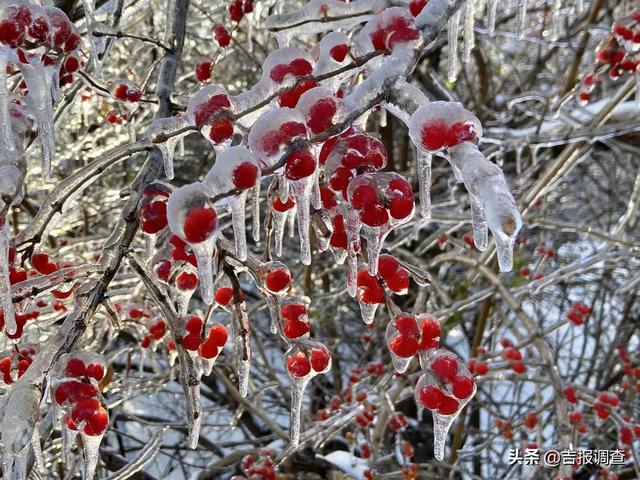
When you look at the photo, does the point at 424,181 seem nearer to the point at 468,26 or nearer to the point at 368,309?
the point at 368,309

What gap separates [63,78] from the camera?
3.94 feet

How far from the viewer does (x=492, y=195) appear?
52 cm

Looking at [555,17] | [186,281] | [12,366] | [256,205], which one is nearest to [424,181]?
→ [256,205]

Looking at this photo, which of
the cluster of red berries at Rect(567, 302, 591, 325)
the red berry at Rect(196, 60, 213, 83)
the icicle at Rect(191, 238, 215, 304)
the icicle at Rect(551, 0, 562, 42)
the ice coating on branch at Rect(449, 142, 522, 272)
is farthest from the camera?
the cluster of red berries at Rect(567, 302, 591, 325)

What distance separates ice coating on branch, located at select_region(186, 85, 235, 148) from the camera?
2.52ft

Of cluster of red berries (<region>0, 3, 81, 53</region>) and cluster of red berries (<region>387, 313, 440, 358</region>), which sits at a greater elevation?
cluster of red berries (<region>0, 3, 81, 53</region>)

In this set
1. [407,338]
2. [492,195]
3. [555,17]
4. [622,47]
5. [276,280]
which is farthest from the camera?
[622,47]

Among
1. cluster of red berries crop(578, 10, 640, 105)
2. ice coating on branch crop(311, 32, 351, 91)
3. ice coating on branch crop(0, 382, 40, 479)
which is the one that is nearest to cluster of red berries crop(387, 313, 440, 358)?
ice coating on branch crop(311, 32, 351, 91)

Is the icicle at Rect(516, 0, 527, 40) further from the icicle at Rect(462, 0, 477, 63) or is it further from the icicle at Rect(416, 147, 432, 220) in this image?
the icicle at Rect(416, 147, 432, 220)

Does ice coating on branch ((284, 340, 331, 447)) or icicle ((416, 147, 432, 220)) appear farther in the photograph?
ice coating on branch ((284, 340, 331, 447))

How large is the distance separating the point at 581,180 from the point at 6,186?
18.6 ft

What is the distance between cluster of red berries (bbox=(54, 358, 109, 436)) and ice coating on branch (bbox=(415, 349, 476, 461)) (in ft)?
1.42

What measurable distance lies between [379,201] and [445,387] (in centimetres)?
29

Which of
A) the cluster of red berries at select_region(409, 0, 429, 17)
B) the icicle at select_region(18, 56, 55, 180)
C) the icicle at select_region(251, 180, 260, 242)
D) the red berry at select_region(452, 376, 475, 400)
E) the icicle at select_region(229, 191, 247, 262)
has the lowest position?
the red berry at select_region(452, 376, 475, 400)
